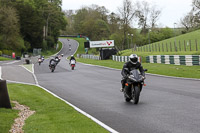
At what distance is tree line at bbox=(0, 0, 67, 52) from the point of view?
78.5m

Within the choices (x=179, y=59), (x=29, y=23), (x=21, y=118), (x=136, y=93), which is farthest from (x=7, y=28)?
(x=21, y=118)

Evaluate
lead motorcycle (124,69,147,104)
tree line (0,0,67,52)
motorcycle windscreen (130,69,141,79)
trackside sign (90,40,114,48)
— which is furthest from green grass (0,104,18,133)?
tree line (0,0,67,52)

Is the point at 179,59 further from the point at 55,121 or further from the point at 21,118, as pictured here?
the point at 55,121

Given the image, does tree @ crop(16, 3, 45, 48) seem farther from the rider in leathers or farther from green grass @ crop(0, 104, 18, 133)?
green grass @ crop(0, 104, 18, 133)

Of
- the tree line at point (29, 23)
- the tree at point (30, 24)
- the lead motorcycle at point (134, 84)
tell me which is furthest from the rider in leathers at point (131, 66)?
the tree at point (30, 24)

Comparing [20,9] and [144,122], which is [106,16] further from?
[144,122]

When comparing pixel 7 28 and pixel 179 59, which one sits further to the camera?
pixel 7 28

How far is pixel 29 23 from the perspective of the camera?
98.2m

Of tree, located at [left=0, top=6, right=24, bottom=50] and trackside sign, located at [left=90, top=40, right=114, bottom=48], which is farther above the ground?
tree, located at [left=0, top=6, right=24, bottom=50]

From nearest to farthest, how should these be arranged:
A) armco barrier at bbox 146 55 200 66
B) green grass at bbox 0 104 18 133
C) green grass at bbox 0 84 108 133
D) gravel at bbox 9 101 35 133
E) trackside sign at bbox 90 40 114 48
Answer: green grass at bbox 0 84 108 133, green grass at bbox 0 104 18 133, gravel at bbox 9 101 35 133, armco barrier at bbox 146 55 200 66, trackside sign at bbox 90 40 114 48

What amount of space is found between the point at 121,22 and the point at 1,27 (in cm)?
2938

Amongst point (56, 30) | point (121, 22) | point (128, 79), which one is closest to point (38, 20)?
point (56, 30)

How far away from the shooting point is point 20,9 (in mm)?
95500

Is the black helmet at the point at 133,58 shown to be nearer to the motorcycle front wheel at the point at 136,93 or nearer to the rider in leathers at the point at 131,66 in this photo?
the rider in leathers at the point at 131,66
